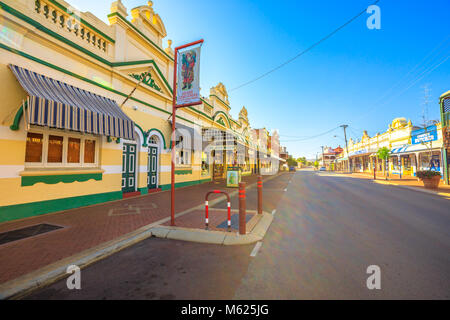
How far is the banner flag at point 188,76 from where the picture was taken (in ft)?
18.0

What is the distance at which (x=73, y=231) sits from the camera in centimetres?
497

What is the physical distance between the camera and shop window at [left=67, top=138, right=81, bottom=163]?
742cm

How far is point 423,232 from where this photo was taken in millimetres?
4910

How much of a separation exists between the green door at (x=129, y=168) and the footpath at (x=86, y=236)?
216 centimetres

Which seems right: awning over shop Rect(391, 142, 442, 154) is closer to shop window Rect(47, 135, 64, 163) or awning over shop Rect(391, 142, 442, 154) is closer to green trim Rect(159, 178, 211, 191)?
green trim Rect(159, 178, 211, 191)

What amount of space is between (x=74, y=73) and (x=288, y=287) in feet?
30.7

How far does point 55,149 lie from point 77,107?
5.99ft

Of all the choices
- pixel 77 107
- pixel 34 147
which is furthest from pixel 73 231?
pixel 77 107

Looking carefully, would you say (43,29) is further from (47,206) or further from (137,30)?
(47,206)

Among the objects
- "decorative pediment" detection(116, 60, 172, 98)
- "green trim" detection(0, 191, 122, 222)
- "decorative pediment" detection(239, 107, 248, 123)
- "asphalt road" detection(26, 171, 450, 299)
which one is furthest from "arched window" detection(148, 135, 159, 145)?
"decorative pediment" detection(239, 107, 248, 123)

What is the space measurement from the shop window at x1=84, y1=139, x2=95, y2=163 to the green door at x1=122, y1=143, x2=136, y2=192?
5.22 ft
